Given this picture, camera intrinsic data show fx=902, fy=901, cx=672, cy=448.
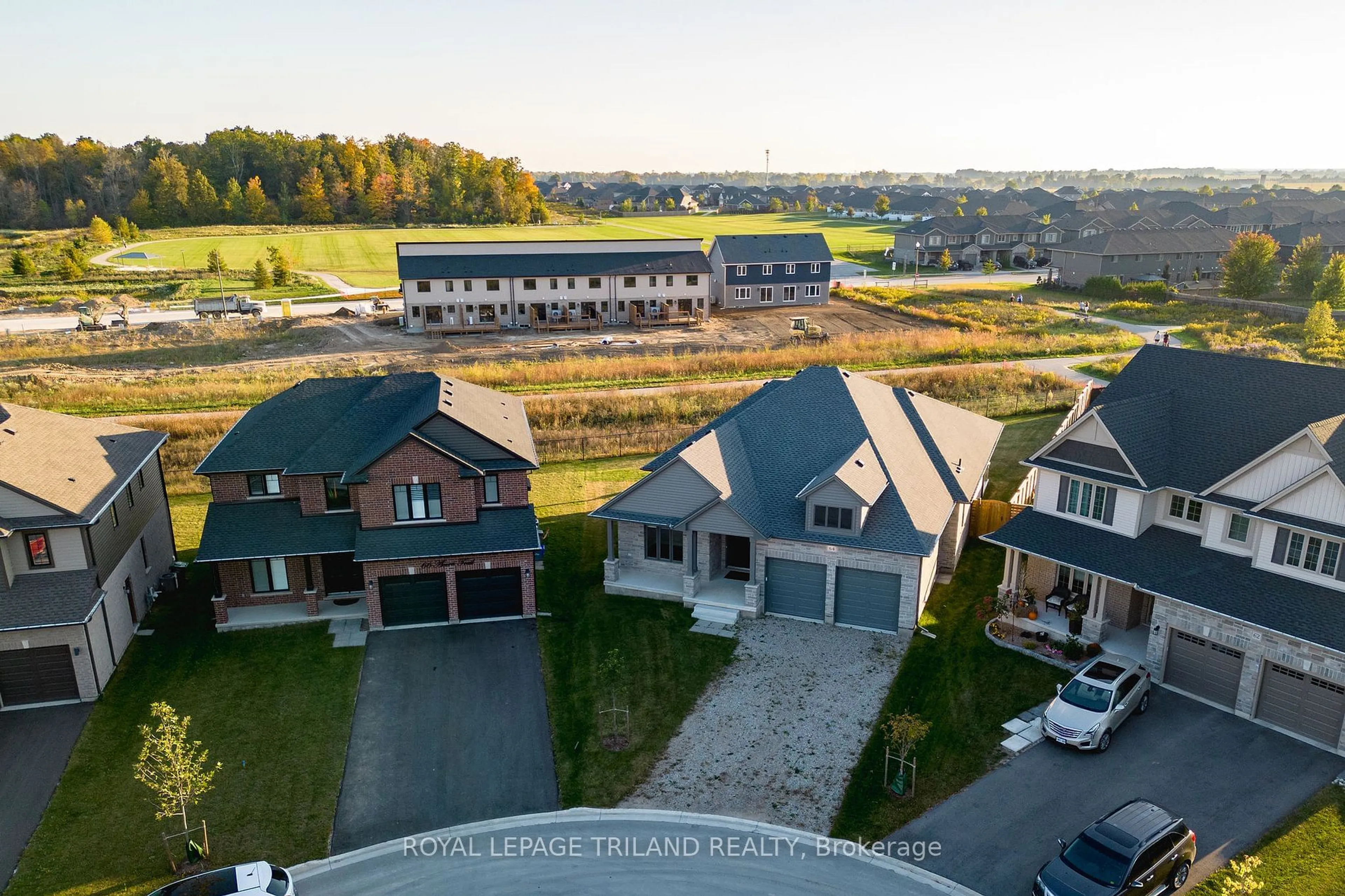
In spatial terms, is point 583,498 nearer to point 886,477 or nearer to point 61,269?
point 886,477

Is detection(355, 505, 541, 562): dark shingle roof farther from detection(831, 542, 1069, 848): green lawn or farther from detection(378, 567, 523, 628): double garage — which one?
detection(831, 542, 1069, 848): green lawn

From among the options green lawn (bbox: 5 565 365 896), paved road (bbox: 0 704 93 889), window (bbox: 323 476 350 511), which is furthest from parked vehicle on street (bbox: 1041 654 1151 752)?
paved road (bbox: 0 704 93 889)

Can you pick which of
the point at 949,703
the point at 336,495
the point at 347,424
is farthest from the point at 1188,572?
the point at 347,424

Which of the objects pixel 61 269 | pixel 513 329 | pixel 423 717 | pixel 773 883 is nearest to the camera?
pixel 773 883

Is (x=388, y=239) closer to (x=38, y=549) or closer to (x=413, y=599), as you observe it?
(x=413, y=599)

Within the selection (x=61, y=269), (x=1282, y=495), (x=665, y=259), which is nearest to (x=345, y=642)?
(x=1282, y=495)

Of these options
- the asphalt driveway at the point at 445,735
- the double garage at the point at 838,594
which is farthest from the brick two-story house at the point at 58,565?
the double garage at the point at 838,594
